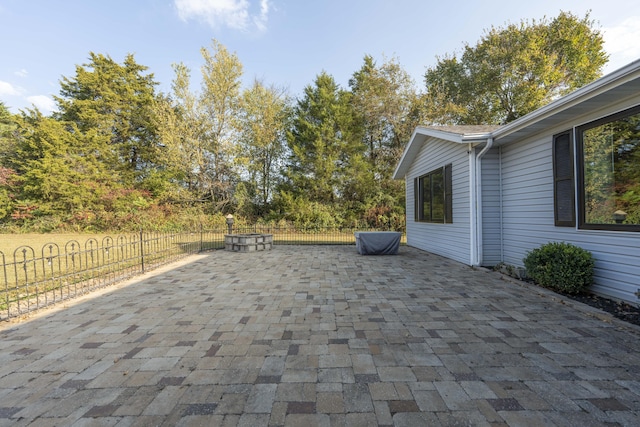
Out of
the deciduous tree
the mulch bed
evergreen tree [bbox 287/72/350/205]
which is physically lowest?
the mulch bed

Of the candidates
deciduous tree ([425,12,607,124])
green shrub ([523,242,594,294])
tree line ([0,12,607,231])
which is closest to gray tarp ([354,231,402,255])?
green shrub ([523,242,594,294])

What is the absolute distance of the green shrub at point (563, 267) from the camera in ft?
12.0

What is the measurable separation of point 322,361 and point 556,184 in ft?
15.3

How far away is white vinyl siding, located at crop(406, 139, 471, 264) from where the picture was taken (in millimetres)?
6105

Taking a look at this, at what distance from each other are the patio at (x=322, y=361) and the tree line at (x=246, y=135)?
11797 millimetres

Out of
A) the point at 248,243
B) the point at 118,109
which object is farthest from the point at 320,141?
the point at 118,109

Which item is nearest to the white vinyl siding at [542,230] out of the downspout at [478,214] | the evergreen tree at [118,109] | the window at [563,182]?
the window at [563,182]

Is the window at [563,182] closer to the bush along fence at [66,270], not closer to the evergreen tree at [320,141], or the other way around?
the bush along fence at [66,270]

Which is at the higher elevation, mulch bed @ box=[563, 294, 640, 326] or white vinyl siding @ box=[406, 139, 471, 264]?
white vinyl siding @ box=[406, 139, 471, 264]

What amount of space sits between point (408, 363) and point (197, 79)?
57.3ft

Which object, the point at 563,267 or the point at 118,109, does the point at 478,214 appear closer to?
the point at 563,267

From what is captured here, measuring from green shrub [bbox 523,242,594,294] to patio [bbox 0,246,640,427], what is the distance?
268 millimetres

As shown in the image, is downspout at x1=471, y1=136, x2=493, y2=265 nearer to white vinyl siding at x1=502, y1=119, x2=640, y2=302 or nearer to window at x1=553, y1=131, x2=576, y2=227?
white vinyl siding at x1=502, y1=119, x2=640, y2=302

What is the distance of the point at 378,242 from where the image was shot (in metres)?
7.70
